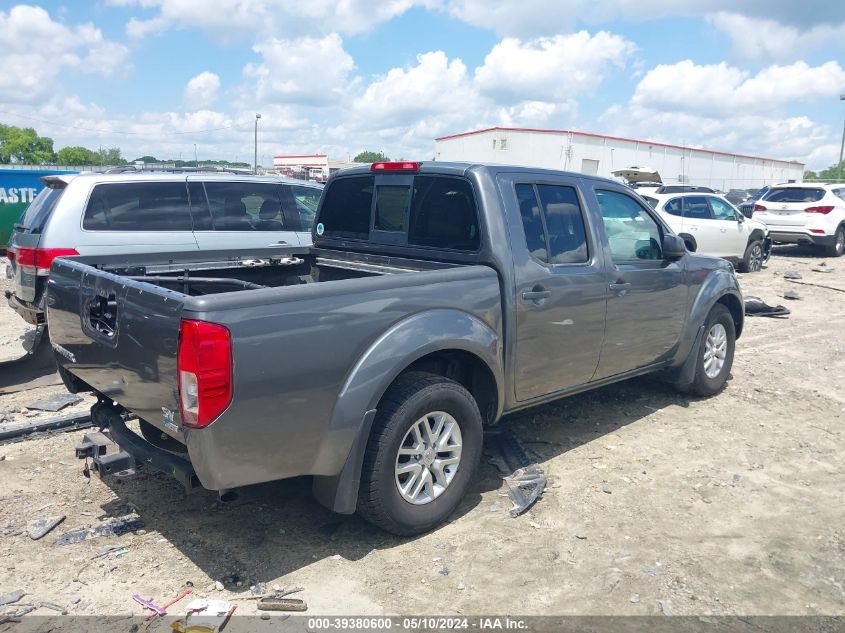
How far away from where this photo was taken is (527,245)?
14.3 feet

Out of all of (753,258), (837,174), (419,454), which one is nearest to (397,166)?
(419,454)

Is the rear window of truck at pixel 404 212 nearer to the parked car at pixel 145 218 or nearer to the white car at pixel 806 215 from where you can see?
the parked car at pixel 145 218

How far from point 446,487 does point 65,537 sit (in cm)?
207

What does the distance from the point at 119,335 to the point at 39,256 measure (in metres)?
3.76

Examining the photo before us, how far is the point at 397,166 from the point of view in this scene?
15.5ft

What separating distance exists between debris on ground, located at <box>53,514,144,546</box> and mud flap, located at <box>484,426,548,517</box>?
2.16 meters

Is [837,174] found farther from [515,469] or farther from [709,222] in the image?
[515,469]

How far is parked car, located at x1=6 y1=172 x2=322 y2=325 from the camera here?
6.57 meters

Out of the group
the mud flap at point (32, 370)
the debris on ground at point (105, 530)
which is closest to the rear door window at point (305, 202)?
the mud flap at point (32, 370)

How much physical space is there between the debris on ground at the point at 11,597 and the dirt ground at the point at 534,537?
0.13ft

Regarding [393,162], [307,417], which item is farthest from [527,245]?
[307,417]

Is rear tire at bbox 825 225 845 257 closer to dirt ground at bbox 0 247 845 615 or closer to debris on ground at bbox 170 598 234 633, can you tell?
dirt ground at bbox 0 247 845 615

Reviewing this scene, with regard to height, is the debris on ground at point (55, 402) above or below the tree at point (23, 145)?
below

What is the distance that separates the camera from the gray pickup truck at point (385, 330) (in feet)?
9.93
